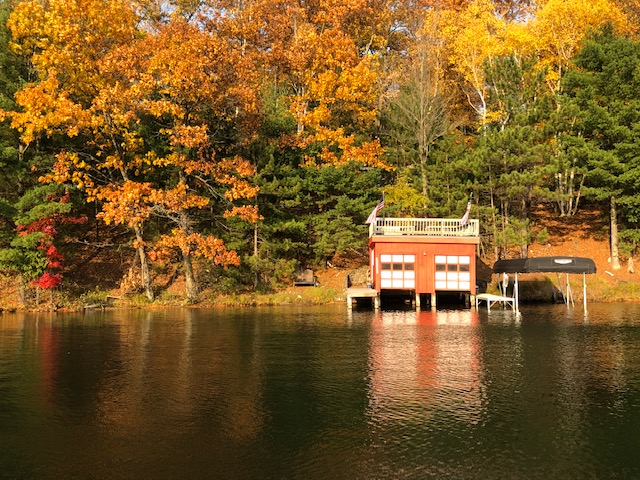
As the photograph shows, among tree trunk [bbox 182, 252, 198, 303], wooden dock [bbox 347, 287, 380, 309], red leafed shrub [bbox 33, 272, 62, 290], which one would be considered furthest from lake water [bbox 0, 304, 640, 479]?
tree trunk [bbox 182, 252, 198, 303]

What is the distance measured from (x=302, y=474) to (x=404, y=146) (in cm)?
3639

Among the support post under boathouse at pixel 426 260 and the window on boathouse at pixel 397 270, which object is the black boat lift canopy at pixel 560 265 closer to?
the support post under boathouse at pixel 426 260

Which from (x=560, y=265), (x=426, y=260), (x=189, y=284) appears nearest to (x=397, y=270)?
(x=426, y=260)

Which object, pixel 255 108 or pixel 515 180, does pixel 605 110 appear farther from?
pixel 255 108

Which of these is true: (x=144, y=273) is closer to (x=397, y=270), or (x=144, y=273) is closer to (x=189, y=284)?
(x=189, y=284)

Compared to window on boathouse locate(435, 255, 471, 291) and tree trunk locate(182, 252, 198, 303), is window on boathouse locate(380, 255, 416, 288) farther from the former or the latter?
tree trunk locate(182, 252, 198, 303)

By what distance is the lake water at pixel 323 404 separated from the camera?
843 cm

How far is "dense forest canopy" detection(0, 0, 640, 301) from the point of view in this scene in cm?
3188

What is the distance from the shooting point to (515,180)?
3603 cm

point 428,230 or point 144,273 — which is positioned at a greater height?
point 428,230

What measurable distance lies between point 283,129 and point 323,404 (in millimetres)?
30422

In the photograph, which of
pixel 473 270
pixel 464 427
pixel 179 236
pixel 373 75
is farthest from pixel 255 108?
pixel 464 427

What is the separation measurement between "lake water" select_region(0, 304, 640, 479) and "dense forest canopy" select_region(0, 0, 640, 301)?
44.5 ft

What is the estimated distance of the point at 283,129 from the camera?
1580 inches
